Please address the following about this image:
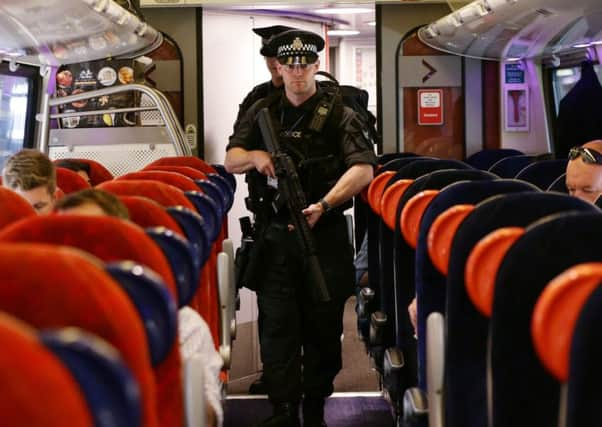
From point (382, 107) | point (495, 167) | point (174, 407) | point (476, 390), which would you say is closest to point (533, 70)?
point (382, 107)

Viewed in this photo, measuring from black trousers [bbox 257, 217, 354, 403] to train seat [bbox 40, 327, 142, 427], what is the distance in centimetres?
363

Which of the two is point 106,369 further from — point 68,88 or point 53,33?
point 68,88

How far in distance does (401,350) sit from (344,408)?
1702mm

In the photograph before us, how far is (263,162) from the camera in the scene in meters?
4.55

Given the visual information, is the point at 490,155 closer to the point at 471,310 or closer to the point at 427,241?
the point at 427,241

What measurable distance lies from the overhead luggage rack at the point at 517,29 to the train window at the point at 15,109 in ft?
10.4

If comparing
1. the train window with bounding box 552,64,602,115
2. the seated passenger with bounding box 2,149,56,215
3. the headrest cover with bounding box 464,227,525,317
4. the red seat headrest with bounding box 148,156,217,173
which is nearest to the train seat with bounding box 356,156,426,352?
the red seat headrest with bounding box 148,156,217,173

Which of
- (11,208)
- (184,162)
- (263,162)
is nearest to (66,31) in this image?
(184,162)

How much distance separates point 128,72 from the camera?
286 inches

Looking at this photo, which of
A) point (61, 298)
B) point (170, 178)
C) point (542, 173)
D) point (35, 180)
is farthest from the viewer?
point (542, 173)

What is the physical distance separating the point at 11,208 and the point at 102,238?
3.48ft

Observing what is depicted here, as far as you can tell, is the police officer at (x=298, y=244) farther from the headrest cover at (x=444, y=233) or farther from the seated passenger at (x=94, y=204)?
the seated passenger at (x=94, y=204)

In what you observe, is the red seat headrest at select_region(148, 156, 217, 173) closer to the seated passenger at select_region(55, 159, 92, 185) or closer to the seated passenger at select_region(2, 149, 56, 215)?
the seated passenger at select_region(55, 159, 92, 185)

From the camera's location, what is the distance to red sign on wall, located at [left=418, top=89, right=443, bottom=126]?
8.54 meters
